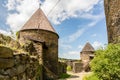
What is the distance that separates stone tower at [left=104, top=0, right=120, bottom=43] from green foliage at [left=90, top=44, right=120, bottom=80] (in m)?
3.41

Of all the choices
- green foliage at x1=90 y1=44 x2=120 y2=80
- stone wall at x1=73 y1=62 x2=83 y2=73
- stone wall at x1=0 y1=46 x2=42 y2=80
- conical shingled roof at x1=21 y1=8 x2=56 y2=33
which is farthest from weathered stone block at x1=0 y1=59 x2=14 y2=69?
stone wall at x1=73 y1=62 x2=83 y2=73

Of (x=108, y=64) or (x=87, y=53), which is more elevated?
(x=87, y=53)

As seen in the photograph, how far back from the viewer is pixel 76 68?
3950cm

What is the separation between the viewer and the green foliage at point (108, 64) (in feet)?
33.3

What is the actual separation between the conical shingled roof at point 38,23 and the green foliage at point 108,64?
1435cm

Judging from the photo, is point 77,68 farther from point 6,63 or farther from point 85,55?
point 6,63

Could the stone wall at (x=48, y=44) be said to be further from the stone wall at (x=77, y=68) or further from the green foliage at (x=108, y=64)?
the stone wall at (x=77, y=68)

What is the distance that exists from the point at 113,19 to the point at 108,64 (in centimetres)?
528

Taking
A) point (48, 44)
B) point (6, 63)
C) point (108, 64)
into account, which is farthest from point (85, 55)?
point (6, 63)

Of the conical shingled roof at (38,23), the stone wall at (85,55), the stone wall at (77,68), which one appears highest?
the conical shingled roof at (38,23)

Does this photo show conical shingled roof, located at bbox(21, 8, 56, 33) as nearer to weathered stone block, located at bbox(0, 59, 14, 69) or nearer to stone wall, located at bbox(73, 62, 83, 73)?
stone wall, located at bbox(73, 62, 83, 73)

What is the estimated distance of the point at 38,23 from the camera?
985 inches

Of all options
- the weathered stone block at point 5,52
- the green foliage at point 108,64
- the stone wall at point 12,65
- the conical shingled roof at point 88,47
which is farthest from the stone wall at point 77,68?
the weathered stone block at point 5,52

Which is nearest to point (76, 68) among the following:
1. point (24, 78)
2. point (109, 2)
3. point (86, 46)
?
point (86, 46)
